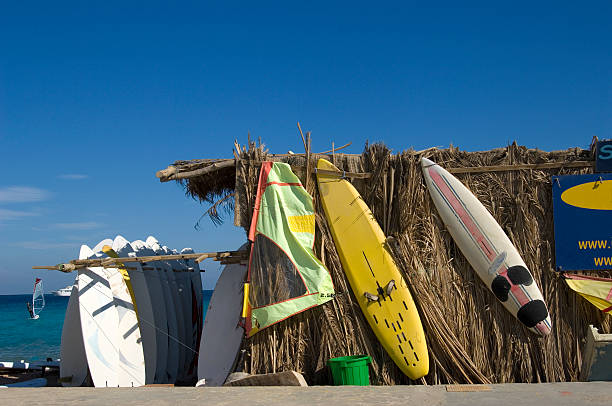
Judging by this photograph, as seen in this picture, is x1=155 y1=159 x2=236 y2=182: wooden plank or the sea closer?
x1=155 y1=159 x2=236 y2=182: wooden plank

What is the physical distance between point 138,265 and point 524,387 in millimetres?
6032

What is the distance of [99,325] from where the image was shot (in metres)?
8.01

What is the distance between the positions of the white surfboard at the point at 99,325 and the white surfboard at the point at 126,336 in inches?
3.6

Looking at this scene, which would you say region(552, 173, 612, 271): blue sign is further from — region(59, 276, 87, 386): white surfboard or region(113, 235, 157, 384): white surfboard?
region(59, 276, 87, 386): white surfboard

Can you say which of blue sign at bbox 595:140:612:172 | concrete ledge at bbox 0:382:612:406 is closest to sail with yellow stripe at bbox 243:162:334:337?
concrete ledge at bbox 0:382:612:406

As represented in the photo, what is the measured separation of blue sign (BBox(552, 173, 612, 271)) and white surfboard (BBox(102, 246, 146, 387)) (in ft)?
18.8

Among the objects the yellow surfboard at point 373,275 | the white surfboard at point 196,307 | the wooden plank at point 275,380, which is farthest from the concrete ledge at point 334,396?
the white surfboard at point 196,307

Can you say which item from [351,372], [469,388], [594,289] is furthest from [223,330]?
[594,289]

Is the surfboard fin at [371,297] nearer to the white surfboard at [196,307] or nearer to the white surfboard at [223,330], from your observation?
the white surfboard at [223,330]

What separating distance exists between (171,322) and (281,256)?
3.82 m

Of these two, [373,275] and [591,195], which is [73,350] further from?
[591,195]

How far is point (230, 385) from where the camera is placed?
249 inches

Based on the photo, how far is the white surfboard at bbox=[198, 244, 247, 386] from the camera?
739 cm

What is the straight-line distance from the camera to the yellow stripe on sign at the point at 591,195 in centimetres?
643
